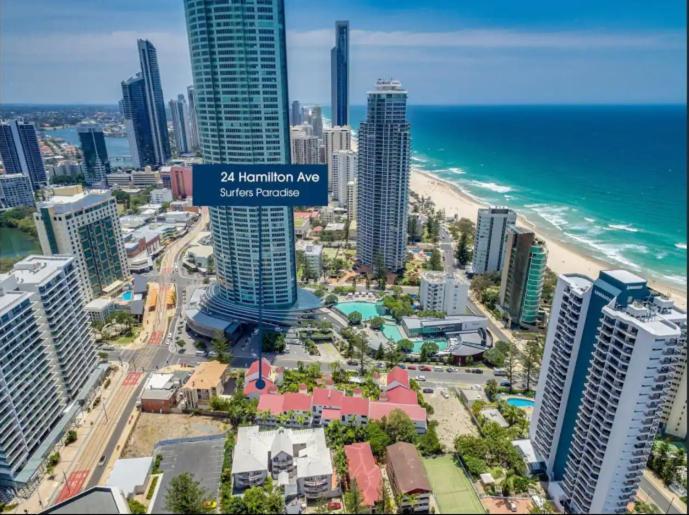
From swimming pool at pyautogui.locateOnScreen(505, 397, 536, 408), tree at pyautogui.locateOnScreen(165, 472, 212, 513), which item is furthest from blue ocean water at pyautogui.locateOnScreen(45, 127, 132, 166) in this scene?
swimming pool at pyautogui.locateOnScreen(505, 397, 536, 408)

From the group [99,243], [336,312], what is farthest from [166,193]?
[336,312]

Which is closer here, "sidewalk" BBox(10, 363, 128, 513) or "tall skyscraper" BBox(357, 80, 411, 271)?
"sidewalk" BBox(10, 363, 128, 513)

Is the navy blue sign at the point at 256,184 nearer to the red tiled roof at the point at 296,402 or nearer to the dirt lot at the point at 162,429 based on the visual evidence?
the red tiled roof at the point at 296,402

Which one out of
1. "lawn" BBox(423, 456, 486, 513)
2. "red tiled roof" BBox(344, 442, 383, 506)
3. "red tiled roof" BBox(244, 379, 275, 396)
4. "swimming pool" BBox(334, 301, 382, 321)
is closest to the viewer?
"lawn" BBox(423, 456, 486, 513)

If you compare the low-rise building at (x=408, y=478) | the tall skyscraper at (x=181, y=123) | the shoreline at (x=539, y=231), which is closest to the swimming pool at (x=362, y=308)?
the low-rise building at (x=408, y=478)

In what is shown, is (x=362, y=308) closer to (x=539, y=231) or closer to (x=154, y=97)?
(x=539, y=231)

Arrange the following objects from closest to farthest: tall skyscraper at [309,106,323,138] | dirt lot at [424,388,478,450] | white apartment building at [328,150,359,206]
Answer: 1. dirt lot at [424,388,478,450]
2. white apartment building at [328,150,359,206]
3. tall skyscraper at [309,106,323,138]

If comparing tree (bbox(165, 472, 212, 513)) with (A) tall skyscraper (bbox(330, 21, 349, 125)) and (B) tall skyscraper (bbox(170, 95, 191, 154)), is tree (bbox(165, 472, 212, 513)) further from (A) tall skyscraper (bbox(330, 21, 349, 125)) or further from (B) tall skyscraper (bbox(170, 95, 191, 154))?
(B) tall skyscraper (bbox(170, 95, 191, 154))
